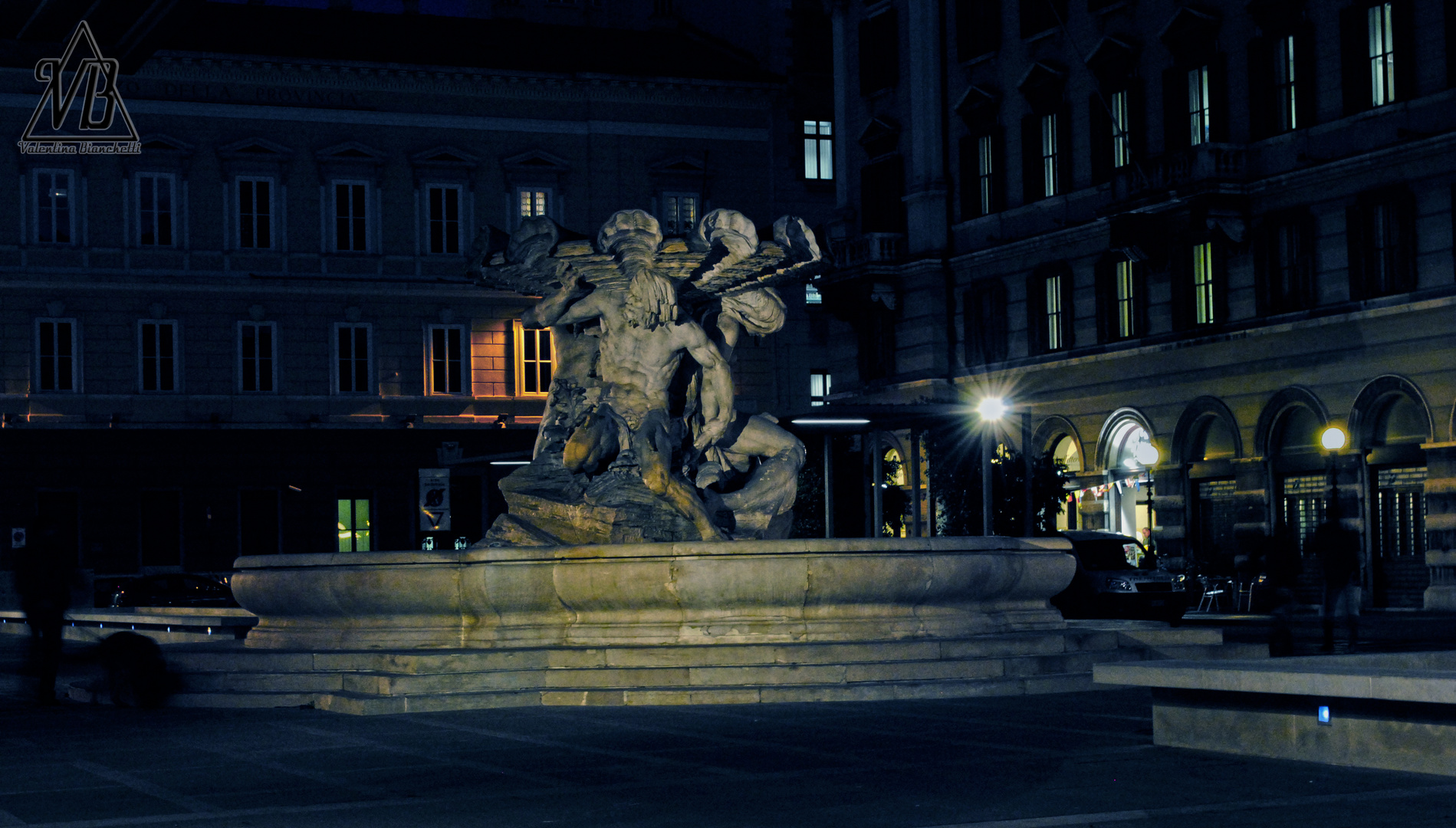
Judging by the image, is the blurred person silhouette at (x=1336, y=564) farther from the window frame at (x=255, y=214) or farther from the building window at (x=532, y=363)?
the window frame at (x=255, y=214)

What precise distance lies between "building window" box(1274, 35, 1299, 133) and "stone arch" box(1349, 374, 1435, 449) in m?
Answer: 5.26

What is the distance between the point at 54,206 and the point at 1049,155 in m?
23.8

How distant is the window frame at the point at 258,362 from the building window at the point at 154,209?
113 inches

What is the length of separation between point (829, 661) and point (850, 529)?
96.4 feet

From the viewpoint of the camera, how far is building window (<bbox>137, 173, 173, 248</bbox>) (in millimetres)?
50469

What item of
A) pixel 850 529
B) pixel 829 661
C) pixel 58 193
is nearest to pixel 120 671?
pixel 829 661

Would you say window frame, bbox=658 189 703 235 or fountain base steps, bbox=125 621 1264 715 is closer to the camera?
fountain base steps, bbox=125 621 1264 715

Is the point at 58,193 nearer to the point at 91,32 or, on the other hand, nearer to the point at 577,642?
the point at 91,32

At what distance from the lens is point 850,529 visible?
144 ft

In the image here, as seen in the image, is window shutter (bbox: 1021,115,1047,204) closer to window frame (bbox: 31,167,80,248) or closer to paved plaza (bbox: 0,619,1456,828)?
window frame (bbox: 31,167,80,248)

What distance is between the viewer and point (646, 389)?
59.5 ft

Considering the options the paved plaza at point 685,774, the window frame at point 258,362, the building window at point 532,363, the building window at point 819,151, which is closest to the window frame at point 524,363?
the building window at point 532,363

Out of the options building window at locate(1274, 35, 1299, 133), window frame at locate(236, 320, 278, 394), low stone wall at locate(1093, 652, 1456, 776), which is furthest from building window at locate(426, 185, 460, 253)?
low stone wall at locate(1093, 652, 1456, 776)
